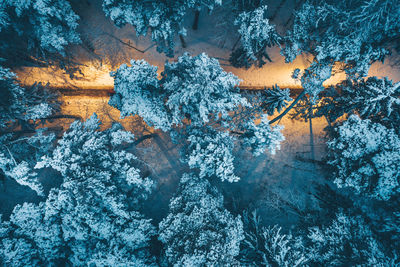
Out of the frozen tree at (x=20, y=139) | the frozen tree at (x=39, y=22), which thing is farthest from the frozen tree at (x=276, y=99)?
the frozen tree at (x=20, y=139)

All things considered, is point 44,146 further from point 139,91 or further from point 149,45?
point 149,45

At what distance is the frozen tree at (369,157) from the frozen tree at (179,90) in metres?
3.92

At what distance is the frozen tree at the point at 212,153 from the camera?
5648mm

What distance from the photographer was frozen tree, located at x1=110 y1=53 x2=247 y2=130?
5355 mm

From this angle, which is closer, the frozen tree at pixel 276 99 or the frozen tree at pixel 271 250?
the frozen tree at pixel 271 250

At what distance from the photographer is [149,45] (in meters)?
9.10

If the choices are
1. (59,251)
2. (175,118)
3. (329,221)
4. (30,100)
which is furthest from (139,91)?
(329,221)

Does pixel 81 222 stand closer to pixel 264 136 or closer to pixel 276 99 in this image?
pixel 264 136

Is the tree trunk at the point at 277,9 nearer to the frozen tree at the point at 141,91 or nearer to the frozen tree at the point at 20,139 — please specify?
the frozen tree at the point at 141,91

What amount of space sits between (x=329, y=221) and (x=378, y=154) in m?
3.16

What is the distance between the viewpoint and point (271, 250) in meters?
6.17

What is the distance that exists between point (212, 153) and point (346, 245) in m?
5.76

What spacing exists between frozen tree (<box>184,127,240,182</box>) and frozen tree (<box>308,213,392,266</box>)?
13.3 feet

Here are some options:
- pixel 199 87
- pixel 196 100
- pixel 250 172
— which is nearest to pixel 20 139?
pixel 196 100
